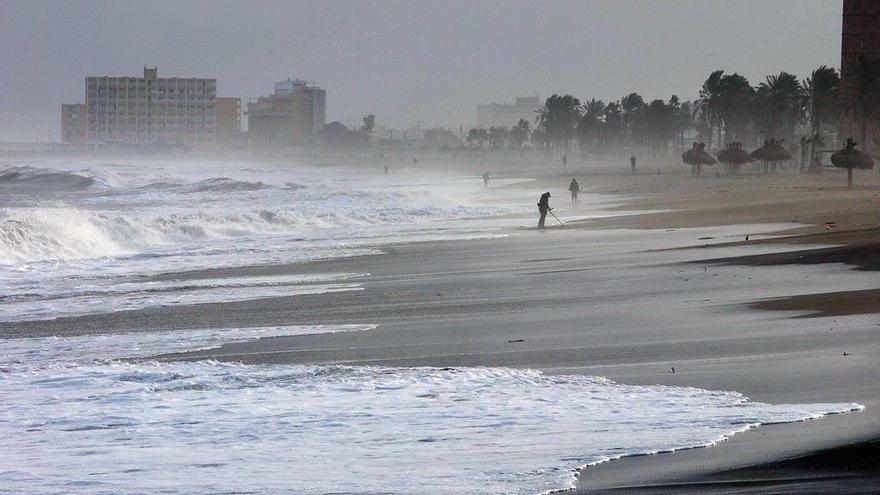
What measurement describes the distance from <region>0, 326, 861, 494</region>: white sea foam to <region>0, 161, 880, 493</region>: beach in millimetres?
355

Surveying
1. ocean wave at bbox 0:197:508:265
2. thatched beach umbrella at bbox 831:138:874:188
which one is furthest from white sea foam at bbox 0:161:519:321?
thatched beach umbrella at bbox 831:138:874:188

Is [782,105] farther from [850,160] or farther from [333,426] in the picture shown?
[333,426]

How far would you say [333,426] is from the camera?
24.0 feet

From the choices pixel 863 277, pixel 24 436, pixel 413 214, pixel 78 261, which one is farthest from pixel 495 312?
pixel 413 214

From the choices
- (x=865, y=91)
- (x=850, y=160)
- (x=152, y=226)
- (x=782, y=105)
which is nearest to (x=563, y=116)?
(x=782, y=105)

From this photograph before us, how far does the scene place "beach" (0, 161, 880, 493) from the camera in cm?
634

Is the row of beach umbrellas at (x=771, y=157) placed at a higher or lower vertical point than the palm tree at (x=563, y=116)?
lower

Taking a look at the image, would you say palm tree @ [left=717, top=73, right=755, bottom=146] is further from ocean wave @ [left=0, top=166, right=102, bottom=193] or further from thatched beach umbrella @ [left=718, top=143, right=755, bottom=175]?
ocean wave @ [left=0, top=166, right=102, bottom=193]

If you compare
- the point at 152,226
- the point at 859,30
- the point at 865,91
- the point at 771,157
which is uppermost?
the point at 859,30

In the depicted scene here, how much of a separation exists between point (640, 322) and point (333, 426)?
16.6ft

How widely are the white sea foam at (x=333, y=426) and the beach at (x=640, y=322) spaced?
0.36 m

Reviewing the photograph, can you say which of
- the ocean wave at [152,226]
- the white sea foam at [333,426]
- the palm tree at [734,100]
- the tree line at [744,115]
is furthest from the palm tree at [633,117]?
the white sea foam at [333,426]

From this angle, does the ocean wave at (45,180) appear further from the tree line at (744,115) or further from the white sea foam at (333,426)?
the white sea foam at (333,426)

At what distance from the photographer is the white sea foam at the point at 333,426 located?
6184 mm
